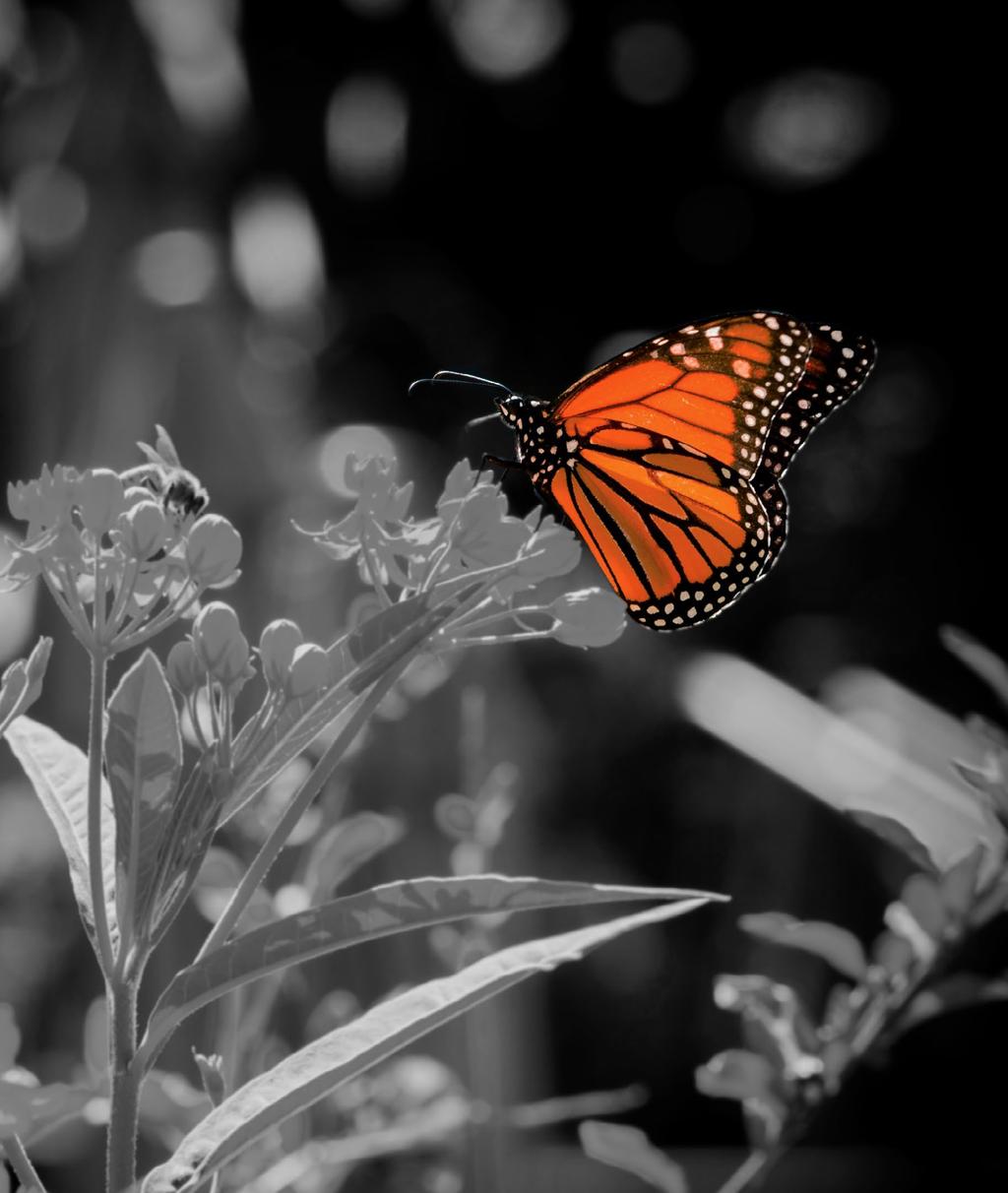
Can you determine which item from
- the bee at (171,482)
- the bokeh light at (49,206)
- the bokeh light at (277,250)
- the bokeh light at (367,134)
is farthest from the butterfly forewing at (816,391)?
the bokeh light at (49,206)

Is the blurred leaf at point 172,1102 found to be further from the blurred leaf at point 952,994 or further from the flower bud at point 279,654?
the blurred leaf at point 952,994

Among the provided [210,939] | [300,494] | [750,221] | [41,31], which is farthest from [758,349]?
[41,31]

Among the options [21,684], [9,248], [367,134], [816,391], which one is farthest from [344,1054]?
[367,134]

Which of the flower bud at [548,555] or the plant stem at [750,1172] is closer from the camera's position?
the flower bud at [548,555]

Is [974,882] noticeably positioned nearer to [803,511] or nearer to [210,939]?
[210,939]

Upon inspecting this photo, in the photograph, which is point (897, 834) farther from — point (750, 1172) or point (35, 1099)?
point (35, 1099)
